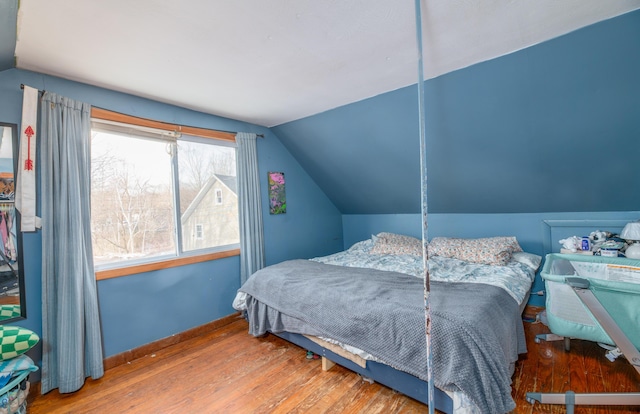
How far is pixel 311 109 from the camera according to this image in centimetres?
299

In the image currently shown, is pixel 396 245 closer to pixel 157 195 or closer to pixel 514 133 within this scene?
pixel 514 133

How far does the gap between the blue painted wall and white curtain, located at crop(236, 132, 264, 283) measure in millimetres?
581

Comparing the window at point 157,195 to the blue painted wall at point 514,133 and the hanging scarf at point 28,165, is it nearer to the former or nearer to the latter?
the hanging scarf at point 28,165

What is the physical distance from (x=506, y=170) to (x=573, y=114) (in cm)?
72

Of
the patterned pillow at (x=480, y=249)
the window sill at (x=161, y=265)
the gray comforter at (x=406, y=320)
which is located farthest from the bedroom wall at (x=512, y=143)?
the window sill at (x=161, y=265)

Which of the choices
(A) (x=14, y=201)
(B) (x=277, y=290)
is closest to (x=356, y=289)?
(B) (x=277, y=290)

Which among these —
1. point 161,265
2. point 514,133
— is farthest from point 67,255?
point 514,133

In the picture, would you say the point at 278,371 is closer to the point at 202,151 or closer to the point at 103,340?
the point at 103,340

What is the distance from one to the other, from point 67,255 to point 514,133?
3720 mm

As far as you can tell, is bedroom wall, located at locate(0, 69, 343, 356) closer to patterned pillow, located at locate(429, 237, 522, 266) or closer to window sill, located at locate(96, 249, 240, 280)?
window sill, located at locate(96, 249, 240, 280)

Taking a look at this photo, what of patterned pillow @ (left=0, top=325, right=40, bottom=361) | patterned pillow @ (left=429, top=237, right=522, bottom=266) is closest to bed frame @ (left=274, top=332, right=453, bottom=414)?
patterned pillow @ (left=429, top=237, right=522, bottom=266)

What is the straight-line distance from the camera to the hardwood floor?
1752 mm

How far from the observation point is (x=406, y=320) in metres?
1.65

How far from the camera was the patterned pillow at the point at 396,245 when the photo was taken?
3288mm
